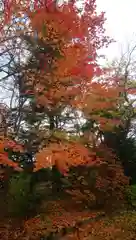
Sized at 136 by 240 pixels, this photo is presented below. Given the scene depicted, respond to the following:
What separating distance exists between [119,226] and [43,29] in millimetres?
8392

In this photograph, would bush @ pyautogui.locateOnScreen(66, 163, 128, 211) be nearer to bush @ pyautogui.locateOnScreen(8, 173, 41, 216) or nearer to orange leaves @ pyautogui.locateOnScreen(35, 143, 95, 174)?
orange leaves @ pyautogui.locateOnScreen(35, 143, 95, 174)

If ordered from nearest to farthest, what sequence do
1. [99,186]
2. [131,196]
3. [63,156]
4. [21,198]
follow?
1. [21,198]
2. [63,156]
3. [99,186]
4. [131,196]

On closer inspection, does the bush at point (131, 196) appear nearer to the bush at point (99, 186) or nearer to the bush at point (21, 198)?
the bush at point (99, 186)

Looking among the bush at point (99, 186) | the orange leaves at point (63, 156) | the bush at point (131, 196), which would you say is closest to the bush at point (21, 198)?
the orange leaves at point (63, 156)

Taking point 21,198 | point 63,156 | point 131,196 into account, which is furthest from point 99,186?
point 21,198

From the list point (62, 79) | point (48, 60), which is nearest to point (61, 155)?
point (62, 79)

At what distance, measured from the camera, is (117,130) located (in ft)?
55.5

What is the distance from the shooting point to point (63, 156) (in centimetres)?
1240

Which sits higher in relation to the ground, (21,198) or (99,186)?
(99,186)

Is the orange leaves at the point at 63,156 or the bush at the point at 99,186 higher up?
the orange leaves at the point at 63,156

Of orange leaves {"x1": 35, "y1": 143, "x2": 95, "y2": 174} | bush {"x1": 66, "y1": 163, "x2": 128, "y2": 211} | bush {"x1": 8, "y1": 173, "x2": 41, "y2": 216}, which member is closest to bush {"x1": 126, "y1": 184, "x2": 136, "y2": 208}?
bush {"x1": 66, "y1": 163, "x2": 128, "y2": 211}

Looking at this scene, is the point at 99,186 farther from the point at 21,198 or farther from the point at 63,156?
the point at 21,198

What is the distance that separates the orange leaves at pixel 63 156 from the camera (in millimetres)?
11906

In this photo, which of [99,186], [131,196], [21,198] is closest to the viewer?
[21,198]
